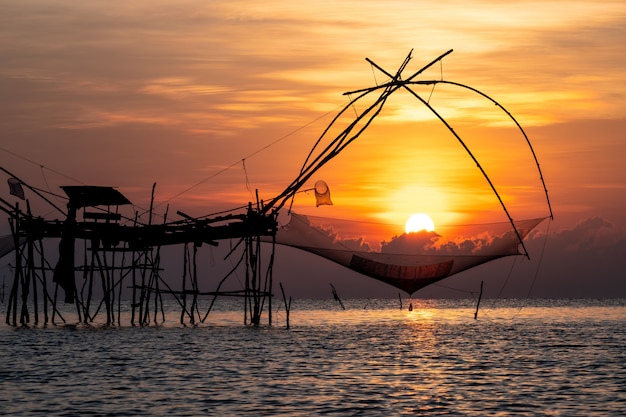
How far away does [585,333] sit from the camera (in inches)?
2029

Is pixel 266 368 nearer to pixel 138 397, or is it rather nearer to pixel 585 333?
pixel 138 397

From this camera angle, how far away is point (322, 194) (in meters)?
32.5

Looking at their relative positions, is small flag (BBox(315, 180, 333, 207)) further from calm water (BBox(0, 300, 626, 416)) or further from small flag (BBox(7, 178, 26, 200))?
small flag (BBox(7, 178, 26, 200))

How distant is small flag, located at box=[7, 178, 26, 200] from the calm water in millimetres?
5460

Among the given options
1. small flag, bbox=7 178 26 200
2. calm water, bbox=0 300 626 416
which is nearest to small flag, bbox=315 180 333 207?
calm water, bbox=0 300 626 416

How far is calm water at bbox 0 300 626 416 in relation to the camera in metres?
19.8

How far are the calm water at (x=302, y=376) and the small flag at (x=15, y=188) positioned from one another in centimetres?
546

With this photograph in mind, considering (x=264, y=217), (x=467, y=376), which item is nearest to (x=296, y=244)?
(x=264, y=217)

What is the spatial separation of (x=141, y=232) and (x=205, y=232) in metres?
2.70

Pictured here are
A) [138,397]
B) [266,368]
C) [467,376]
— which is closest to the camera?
[138,397]

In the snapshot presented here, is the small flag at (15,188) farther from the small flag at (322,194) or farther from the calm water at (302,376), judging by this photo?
the small flag at (322,194)

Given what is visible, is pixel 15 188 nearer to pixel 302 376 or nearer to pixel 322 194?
pixel 322 194

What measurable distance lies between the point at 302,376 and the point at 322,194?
837cm

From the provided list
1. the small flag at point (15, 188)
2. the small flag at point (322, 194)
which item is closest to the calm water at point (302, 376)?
the small flag at point (322, 194)
